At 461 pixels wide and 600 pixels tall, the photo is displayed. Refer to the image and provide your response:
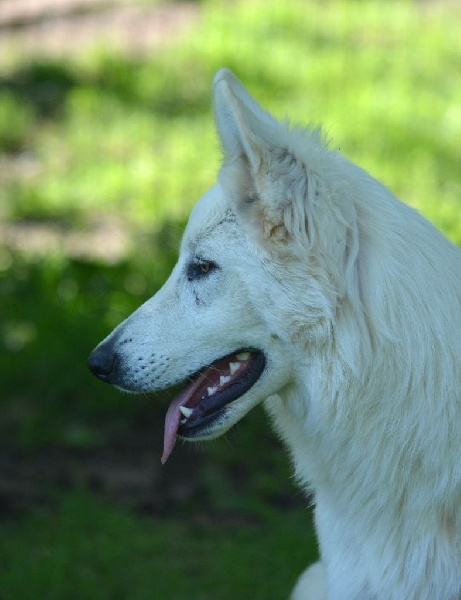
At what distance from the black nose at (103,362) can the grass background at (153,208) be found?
931 millimetres

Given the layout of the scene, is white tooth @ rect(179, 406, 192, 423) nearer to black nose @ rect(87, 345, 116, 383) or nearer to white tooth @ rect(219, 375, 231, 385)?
white tooth @ rect(219, 375, 231, 385)

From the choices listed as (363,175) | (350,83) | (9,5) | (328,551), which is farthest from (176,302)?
(9,5)

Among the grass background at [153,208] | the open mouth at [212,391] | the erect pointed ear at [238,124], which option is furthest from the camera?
the grass background at [153,208]

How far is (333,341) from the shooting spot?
293cm

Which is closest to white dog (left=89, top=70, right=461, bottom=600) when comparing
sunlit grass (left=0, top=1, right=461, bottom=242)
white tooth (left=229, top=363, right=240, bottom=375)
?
white tooth (left=229, top=363, right=240, bottom=375)

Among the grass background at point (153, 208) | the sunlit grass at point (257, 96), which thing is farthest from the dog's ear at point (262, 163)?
Answer: the sunlit grass at point (257, 96)

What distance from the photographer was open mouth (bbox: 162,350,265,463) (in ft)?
10.1

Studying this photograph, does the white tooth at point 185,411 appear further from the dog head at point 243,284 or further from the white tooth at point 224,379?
the white tooth at point 224,379

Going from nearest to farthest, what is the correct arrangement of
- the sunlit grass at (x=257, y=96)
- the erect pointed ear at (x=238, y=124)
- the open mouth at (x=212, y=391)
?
the erect pointed ear at (x=238, y=124), the open mouth at (x=212, y=391), the sunlit grass at (x=257, y=96)

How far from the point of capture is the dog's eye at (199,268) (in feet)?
10.2

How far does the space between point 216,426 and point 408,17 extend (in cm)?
746

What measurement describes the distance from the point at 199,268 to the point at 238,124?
52cm

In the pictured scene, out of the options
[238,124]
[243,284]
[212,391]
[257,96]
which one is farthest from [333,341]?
[257,96]

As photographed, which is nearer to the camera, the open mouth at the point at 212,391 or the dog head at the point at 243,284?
the dog head at the point at 243,284
